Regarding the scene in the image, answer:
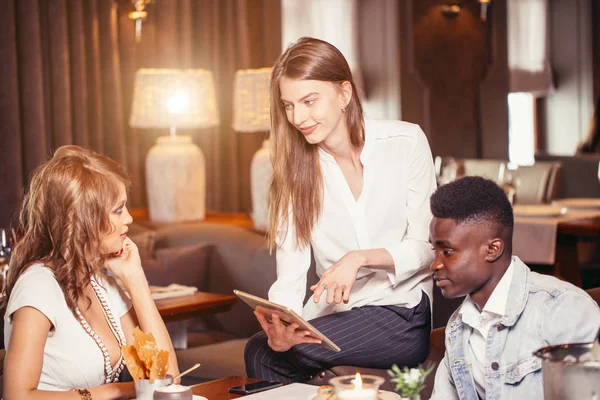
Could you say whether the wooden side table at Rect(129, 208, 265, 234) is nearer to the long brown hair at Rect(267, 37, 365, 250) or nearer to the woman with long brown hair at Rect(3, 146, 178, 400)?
the long brown hair at Rect(267, 37, 365, 250)

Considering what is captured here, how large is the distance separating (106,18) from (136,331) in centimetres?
331

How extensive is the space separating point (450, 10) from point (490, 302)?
6.35 m

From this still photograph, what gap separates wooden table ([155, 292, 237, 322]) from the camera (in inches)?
132

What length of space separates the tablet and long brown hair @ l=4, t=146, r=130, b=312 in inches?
14.6

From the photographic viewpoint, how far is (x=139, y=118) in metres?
4.80

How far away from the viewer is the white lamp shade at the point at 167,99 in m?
4.80

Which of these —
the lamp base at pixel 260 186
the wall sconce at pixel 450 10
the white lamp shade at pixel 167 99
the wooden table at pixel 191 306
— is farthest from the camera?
the wall sconce at pixel 450 10

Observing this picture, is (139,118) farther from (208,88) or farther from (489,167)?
(489,167)

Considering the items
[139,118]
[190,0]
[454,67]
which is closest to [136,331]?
[139,118]

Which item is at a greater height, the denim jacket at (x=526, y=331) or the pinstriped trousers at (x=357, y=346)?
the denim jacket at (x=526, y=331)

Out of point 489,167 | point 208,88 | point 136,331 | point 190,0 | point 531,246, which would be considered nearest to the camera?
point 136,331

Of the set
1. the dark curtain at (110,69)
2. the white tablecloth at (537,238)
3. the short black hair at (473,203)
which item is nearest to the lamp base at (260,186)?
the dark curtain at (110,69)

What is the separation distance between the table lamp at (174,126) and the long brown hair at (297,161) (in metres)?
2.14

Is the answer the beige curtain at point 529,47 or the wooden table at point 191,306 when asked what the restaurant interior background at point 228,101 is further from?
the beige curtain at point 529,47
